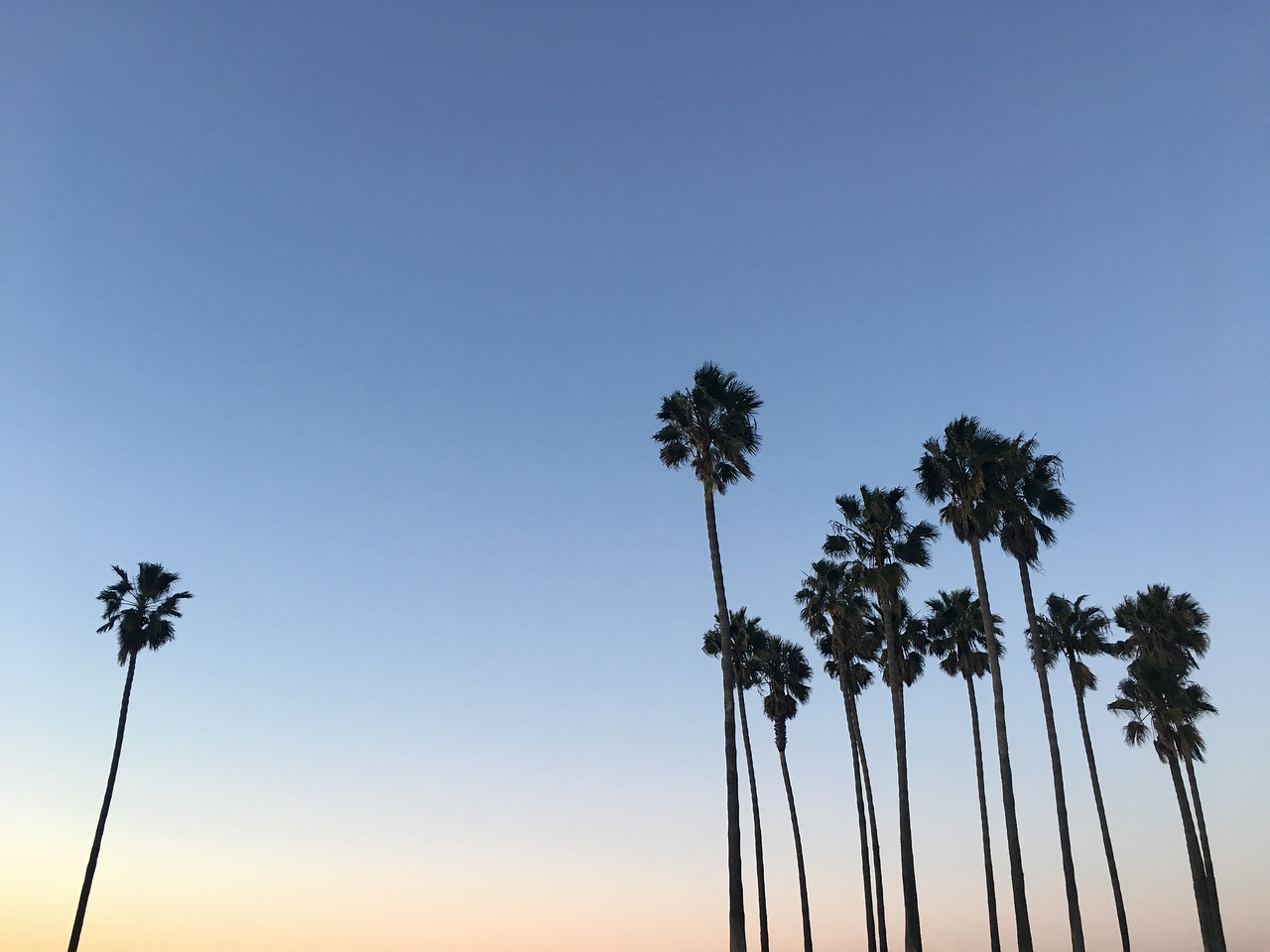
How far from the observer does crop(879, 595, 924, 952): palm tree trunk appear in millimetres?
35812

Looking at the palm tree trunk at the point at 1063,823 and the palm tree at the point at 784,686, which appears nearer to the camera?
the palm tree trunk at the point at 1063,823

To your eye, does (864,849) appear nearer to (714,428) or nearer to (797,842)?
(797,842)

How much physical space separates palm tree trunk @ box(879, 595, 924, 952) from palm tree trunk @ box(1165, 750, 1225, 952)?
15412 mm

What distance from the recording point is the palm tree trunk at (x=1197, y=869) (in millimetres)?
44219

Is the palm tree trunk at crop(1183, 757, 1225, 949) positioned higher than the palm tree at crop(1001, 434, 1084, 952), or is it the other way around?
the palm tree at crop(1001, 434, 1084, 952)

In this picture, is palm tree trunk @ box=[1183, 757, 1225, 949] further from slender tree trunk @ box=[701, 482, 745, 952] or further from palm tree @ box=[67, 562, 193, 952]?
palm tree @ box=[67, 562, 193, 952]

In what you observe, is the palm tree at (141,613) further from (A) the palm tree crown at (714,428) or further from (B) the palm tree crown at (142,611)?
(A) the palm tree crown at (714,428)

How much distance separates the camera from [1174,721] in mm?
41781

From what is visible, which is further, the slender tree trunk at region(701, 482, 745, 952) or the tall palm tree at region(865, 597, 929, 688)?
the tall palm tree at region(865, 597, 929, 688)

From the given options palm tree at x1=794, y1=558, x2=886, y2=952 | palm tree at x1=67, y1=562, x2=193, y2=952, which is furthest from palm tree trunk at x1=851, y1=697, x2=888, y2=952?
palm tree at x1=67, y1=562, x2=193, y2=952

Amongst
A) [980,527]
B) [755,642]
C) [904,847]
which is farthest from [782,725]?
[980,527]

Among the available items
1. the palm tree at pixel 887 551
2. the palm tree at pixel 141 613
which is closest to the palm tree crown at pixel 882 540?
the palm tree at pixel 887 551

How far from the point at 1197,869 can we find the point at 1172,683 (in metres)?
10.6

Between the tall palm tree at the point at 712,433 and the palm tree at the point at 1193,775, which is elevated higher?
the tall palm tree at the point at 712,433
